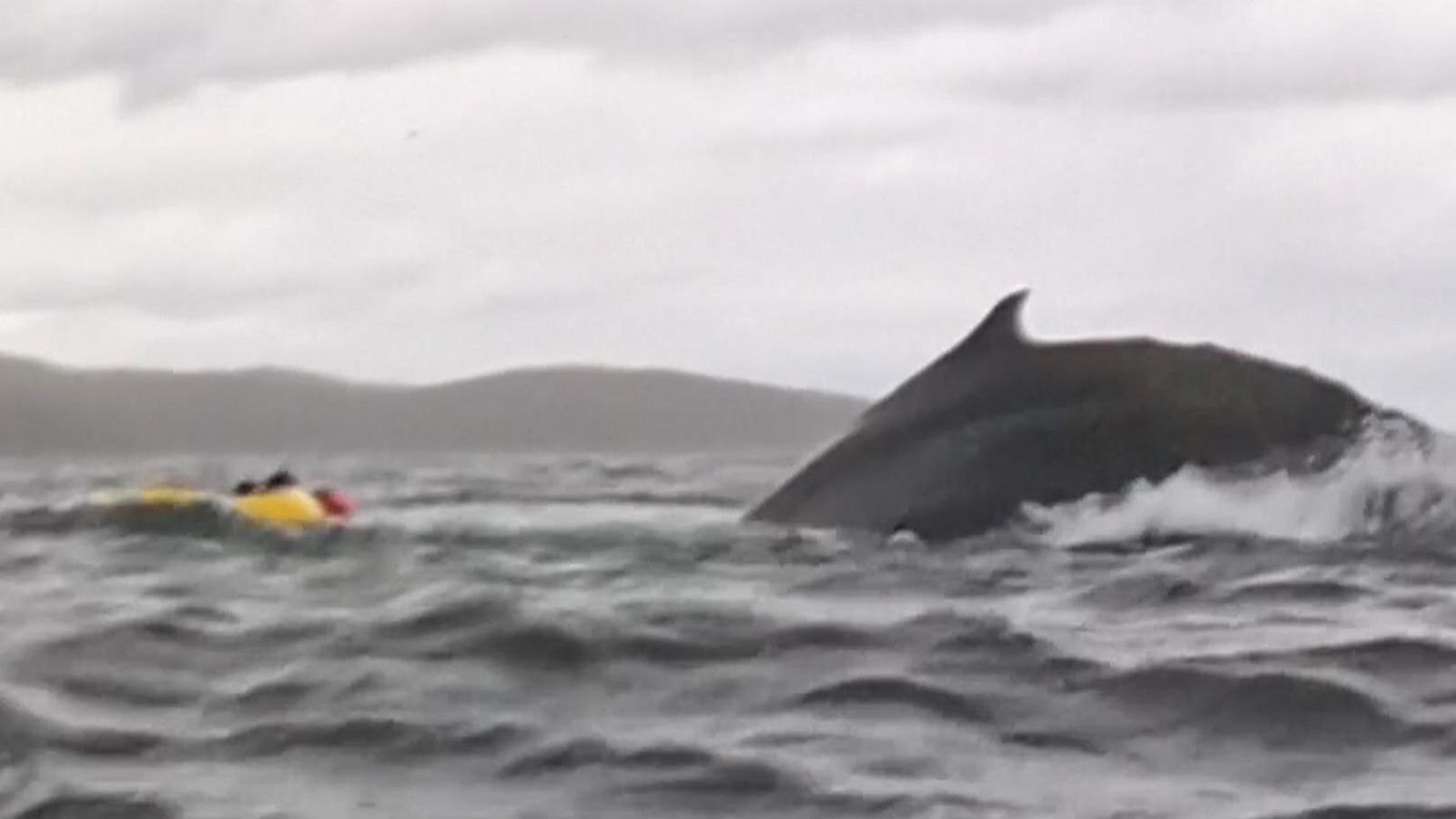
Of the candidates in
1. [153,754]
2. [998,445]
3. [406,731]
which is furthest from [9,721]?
[998,445]

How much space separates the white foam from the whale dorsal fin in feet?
3.11

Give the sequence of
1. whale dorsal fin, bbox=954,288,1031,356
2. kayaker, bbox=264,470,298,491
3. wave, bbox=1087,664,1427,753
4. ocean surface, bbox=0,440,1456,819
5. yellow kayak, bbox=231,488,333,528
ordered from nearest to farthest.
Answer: ocean surface, bbox=0,440,1456,819
wave, bbox=1087,664,1427,753
whale dorsal fin, bbox=954,288,1031,356
yellow kayak, bbox=231,488,333,528
kayaker, bbox=264,470,298,491

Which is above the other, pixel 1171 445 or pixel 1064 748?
pixel 1171 445

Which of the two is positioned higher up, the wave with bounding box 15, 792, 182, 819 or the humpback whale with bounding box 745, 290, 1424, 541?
the humpback whale with bounding box 745, 290, 1424, 541

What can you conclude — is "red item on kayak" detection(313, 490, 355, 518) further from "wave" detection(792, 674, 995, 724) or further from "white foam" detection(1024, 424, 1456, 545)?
"wave" detection(792, 674, 995, 724)

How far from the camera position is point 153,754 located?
8117 millimetres

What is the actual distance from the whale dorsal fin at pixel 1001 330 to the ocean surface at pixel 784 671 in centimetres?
100

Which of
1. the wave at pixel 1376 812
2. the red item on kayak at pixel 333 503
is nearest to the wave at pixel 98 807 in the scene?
the wave at pixel 1376 812

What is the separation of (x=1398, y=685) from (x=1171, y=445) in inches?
227

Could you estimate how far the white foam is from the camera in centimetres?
1480

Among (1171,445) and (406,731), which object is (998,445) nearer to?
(1171,445)

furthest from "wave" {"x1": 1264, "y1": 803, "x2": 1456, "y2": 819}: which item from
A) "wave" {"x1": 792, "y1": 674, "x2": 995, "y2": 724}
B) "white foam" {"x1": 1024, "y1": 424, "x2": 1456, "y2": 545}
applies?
"white foam" {"x1": 1024, "y1": 424, "x2": 1456, "y2": 545}

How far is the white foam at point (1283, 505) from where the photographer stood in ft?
48.6

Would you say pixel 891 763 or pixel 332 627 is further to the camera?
pixel 332 627
